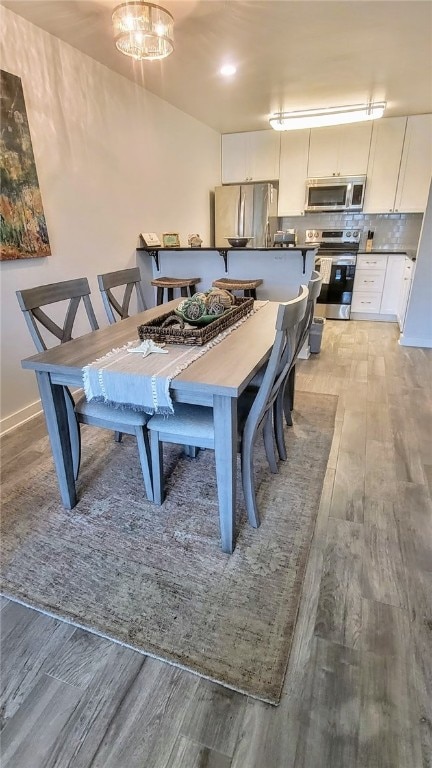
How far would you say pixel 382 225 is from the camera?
5316 millimetres

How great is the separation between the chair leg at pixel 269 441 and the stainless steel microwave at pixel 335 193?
4.30 m

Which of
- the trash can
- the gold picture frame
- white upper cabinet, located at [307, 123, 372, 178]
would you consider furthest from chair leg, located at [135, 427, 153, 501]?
white upper cabinet, located at [307, 123, 372, 178]

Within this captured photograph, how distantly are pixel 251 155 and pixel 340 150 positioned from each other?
119 centimetres

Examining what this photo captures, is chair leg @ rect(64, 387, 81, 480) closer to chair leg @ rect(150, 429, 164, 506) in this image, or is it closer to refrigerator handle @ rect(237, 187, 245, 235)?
chair leg @ rect(150, 429, 164, 506)

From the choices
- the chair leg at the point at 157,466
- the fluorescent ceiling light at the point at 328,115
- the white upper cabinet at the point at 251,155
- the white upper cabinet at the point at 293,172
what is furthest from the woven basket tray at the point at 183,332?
the white upper cabinet at the point at 251,155

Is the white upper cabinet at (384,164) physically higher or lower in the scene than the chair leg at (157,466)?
higher

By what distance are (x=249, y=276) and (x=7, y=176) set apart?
2.15 meters

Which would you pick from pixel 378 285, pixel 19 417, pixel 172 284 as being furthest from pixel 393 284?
pixel 19 417

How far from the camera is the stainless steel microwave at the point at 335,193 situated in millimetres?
4965

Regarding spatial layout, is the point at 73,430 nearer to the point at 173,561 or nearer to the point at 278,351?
the point at 173,561

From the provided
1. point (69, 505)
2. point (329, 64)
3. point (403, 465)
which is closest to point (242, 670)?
point (69, 505)

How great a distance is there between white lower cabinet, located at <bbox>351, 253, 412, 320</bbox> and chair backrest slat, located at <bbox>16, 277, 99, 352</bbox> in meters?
4.10

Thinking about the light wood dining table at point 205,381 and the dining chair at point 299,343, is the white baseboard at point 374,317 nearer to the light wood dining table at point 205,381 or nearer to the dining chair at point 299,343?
the dining chair at point 299,343

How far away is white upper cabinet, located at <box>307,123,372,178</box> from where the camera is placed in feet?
15.9
